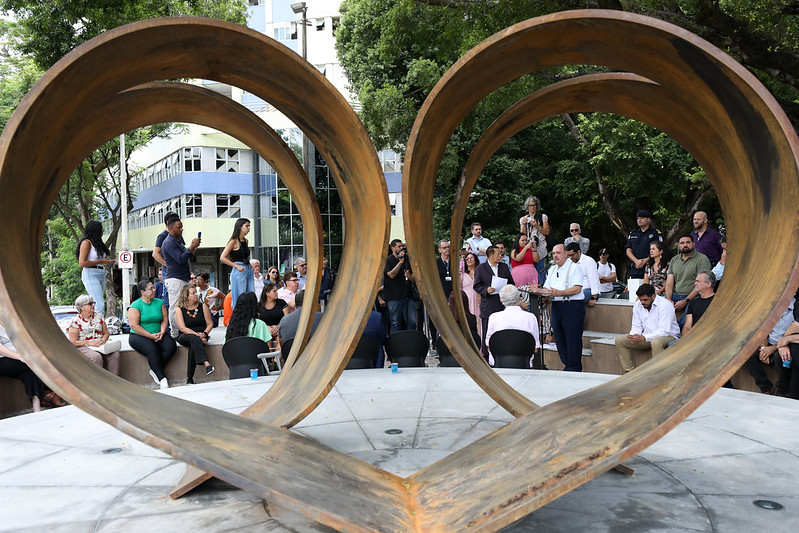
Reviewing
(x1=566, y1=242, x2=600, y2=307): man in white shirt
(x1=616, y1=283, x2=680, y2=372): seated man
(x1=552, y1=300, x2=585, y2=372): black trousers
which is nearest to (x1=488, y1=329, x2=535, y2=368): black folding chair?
(x1=552, y1=300, x2=585, y2=372): black trousers

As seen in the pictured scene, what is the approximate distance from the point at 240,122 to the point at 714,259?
8373mm

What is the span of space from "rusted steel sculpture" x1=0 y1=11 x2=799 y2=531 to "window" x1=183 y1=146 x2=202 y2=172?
35887 mm

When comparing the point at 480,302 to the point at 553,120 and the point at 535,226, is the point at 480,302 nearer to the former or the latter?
the point at 535,226

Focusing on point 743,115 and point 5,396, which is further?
point 5,396

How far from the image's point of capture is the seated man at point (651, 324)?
30.3 feet

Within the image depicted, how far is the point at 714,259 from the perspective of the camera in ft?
35.9

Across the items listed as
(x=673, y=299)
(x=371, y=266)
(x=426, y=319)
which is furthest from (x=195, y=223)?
(x=371, y=266)

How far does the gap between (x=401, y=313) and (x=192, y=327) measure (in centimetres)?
356

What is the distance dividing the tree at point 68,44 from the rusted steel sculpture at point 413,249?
899 cm

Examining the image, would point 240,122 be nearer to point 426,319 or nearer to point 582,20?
point 582,20

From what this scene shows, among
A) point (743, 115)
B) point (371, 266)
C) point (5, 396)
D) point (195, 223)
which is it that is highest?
point (195, 223)

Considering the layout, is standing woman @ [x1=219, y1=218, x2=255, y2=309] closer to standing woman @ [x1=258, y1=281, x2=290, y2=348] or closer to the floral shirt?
standing woman @ [x1=258, y1=281, x2=290, y2=348]

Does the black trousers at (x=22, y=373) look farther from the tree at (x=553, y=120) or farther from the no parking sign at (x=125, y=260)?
the no parking sign at (x=125, y=260)

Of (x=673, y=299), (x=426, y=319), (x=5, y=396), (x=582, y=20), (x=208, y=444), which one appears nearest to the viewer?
(x=208, y=444)
